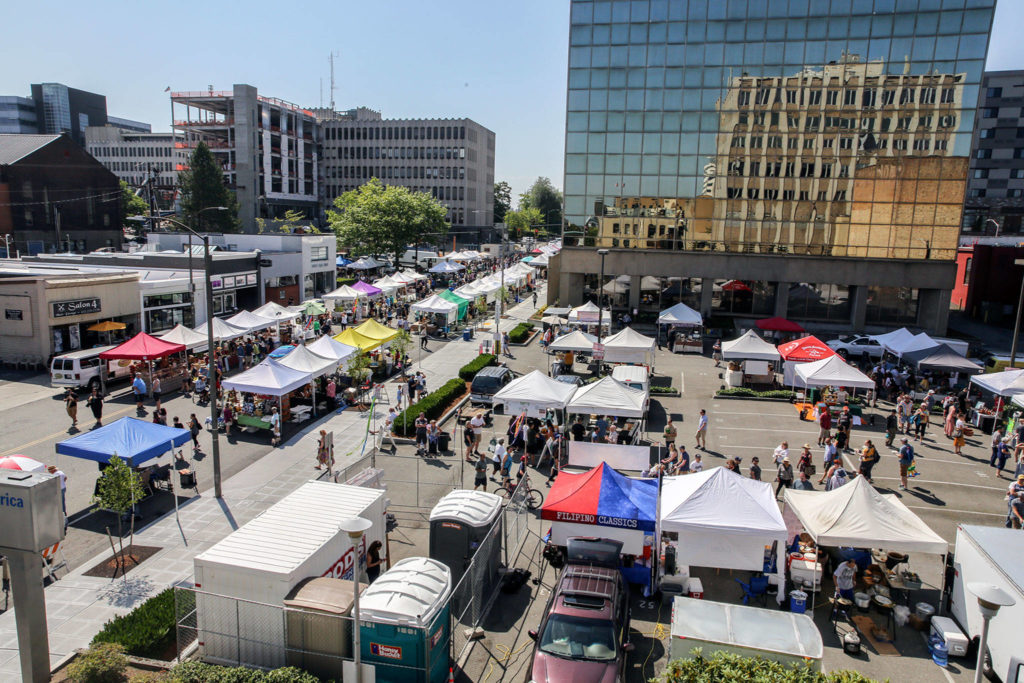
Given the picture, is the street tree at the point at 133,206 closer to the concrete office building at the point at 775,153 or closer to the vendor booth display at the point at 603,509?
the concrete office building at the point at 775,153

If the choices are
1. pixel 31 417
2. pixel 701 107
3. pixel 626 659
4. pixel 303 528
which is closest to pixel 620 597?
pixel 626 659

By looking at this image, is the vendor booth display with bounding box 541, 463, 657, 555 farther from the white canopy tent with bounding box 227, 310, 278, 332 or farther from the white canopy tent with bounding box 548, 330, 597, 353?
the white canopy tent with bounding box 227, 310, 278, 332

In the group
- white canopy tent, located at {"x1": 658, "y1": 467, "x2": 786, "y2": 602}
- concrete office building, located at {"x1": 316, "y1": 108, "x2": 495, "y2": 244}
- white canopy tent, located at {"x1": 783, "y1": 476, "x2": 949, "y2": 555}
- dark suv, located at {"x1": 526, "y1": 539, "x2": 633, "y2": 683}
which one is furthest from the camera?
concrete office building, located at {"x1": 316, "y1": 108, "x2": 495, "y2": 244}

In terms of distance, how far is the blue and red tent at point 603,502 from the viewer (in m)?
14.2

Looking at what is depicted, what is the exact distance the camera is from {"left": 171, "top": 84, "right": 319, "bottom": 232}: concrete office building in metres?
92.8

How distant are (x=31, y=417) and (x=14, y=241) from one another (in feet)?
163

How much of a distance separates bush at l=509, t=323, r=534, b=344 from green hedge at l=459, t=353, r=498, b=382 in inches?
260

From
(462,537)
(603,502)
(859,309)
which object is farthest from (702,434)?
(859,309)

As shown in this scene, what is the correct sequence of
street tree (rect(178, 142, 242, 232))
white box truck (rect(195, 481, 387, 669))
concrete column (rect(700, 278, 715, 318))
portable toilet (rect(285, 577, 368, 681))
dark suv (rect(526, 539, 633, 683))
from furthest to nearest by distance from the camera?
street tree (rect(178, 142, 242, 232))
concrete column (rect(700, 278, 715, 318))
white box truck (rect(195, 481, 387, 669))
portable toilet (rect(285, 577, 368, 681))
dark suv (rect(526, 539, 633, 683))

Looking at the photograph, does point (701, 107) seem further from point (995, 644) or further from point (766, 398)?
point (995, 644)

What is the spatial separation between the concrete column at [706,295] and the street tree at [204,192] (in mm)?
60722

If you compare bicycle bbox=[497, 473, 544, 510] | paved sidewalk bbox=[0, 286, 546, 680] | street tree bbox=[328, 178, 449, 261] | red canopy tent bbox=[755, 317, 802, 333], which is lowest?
paved sidewalk bbox=[0, 286, 546, 680]

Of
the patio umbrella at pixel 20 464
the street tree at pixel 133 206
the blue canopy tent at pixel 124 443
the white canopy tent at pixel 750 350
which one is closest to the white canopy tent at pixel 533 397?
the blue canopy tent at pixel 124 443

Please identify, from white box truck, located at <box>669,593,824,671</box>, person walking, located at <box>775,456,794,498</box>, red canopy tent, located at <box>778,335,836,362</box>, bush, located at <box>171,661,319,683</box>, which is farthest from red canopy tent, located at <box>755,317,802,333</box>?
bush, located at <box>171,661,319,683</box>
